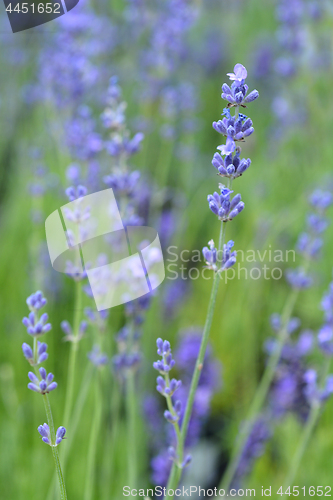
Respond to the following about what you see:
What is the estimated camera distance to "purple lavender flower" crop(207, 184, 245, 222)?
2.36 feet

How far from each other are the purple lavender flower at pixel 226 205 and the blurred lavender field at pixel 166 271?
29 cm

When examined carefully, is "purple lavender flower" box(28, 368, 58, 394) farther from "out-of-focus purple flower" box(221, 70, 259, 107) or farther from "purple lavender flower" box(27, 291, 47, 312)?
"out-of-focus purple flower" box(221, 70, 259, 107)

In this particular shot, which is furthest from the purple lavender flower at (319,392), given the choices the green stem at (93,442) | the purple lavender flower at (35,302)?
the purple lavender flower at (35,302)

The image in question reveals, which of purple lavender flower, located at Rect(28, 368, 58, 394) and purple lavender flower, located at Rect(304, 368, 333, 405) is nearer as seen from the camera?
purple lavender flower, located at Rect(28, 368, 58, 394)

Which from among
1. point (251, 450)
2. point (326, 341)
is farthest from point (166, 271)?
point (326, 341)

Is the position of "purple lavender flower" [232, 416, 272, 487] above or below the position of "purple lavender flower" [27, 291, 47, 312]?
below

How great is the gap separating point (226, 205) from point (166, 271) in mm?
1440

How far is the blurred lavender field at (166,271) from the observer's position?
128cm

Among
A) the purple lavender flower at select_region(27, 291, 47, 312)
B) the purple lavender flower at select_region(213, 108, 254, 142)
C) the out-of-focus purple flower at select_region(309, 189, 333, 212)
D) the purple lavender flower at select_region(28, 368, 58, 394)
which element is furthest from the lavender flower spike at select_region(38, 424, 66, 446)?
the out-of-focus purple flower at select_region(309, 189, 333, 212)

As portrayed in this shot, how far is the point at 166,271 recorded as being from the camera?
2.16 m

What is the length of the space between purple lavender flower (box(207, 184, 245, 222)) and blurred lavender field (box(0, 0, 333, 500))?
0.96ft

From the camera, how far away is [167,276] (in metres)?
2.18

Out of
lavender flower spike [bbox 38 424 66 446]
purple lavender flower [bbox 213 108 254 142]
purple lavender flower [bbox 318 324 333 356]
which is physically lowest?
purple lavender flower [bbox 318 324 333 356]

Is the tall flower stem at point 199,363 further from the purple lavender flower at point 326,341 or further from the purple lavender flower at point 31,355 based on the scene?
the purple lavender flower at point 326,341
